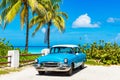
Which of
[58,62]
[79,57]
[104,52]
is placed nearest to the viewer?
[58,62]

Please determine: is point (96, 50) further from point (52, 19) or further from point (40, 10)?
point (52, 19)

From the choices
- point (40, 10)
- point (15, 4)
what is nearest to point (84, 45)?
point (40, 10)

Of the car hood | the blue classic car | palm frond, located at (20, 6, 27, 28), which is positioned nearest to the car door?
the blue classic car

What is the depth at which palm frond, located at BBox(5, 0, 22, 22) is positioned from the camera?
31.6 m

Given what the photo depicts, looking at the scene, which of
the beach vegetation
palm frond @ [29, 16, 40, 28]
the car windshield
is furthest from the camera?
palm frond @ [29, 16, 40, 28]

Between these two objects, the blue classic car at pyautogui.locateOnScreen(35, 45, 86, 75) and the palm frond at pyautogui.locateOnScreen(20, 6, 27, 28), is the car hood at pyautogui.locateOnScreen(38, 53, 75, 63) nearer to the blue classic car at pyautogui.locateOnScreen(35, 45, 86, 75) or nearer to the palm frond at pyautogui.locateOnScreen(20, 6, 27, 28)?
the blue classic car at pyautogui.locateOnScreen(35, 45, 86, 75)

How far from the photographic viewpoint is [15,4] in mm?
32906

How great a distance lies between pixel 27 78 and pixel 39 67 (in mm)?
1182

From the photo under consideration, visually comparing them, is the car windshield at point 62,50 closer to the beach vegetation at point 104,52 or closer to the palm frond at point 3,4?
the beach vegetation at point 104,52

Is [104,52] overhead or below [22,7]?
below

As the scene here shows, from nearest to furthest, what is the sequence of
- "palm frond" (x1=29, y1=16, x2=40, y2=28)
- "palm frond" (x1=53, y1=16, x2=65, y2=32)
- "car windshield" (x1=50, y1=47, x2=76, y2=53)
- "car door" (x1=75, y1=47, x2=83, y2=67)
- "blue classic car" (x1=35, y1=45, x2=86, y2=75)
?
"blue classic car" (x1=35, y1=45, x2=86, y2=75)
"car windshield" (x1=50, y1=47, x2=76, y2=53)
"car door" (x1=75, y1=47, x2=83, y2=67)
"palm frond" (x1=29, y1=16, x2=40, y2=28)
"palm frond" (x1=53, y1=16, x2=65, y2=32)

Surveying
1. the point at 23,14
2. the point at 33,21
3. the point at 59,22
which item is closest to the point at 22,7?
the point at 23,14

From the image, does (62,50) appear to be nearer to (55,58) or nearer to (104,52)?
(55,58)

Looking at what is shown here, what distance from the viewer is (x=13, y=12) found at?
1260 inches
